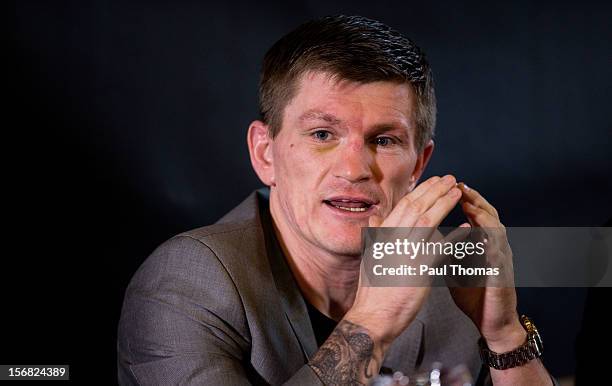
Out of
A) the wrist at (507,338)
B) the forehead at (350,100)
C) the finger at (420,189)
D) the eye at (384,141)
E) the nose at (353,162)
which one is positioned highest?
the forehead at (350,100)

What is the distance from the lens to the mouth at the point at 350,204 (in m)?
1.94

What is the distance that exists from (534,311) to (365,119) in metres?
1.56

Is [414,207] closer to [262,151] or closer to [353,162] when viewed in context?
[353,162]

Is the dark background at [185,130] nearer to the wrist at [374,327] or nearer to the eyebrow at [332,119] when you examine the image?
the eyebrow at [332,119]

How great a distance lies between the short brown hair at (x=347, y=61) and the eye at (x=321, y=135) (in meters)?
0.14

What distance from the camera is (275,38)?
302 centimetres

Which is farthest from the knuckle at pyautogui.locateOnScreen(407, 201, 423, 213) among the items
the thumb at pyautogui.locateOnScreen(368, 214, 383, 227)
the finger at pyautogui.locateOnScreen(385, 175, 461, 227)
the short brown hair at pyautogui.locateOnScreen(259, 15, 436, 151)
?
the short brown hair at pyautogui.locateOnScreen(259, 15, 436, 151)

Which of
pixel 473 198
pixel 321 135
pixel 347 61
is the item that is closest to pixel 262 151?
pixel 321 135

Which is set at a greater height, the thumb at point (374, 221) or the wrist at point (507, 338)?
the thumb at point (374, 221)

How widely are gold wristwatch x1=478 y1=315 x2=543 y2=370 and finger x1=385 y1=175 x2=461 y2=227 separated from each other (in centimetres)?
49

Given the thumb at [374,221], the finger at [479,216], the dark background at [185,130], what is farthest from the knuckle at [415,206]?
the dark background at [185,130]

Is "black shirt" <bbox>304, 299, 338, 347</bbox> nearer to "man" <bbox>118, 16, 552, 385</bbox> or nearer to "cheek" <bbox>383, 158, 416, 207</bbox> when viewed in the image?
"man" <bbox>118, 16, 552, 385</bbox>

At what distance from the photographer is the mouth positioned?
1944mm

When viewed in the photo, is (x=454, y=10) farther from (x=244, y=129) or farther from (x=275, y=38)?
(x=244, y=129)
